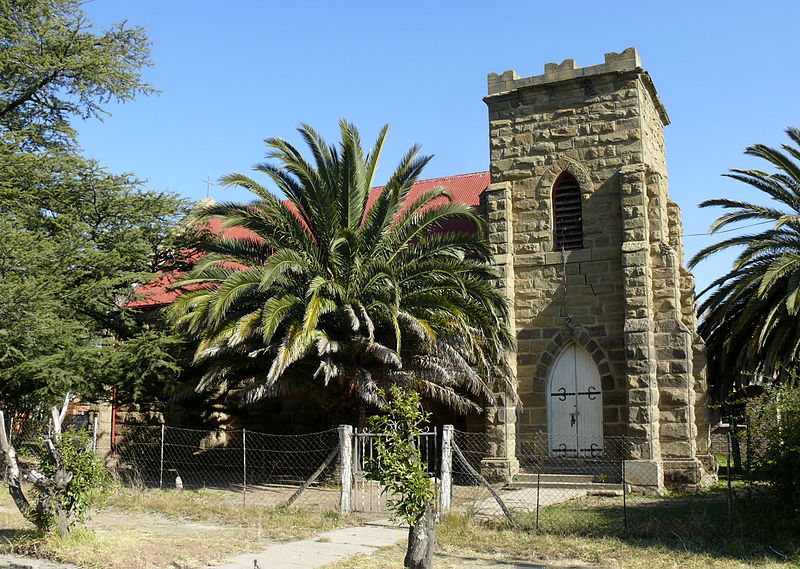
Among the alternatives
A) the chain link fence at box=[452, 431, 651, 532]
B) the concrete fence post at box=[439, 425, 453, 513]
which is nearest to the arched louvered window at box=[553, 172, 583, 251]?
the chain link fence at box=[452, 431, 651, 532]

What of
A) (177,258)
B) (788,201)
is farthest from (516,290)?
(177,258)

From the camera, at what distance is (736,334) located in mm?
20328

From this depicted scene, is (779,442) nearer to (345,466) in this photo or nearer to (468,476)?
(345,466)

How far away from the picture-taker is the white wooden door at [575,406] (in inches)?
684

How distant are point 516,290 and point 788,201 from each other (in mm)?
7685

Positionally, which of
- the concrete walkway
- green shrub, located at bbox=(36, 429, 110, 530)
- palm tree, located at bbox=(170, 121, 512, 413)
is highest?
palm tree, located at bbox=(170, 121, 512, 413)

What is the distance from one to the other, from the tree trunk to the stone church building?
9.01 m

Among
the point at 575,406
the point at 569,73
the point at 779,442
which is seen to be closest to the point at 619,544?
the point at 779,442

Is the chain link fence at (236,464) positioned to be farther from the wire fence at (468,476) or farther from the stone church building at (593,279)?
the stone church building at (593,279)

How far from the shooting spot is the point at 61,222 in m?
19.0

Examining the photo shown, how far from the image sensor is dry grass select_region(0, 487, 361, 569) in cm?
930

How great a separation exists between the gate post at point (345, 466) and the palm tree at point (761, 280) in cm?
1078

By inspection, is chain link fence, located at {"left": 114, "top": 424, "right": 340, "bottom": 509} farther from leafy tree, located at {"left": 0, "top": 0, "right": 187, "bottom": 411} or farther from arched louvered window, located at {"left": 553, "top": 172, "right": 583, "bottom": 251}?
arched louvered window, located at {"left": 553, "top": 172, "right": 583, "bottom": 251}

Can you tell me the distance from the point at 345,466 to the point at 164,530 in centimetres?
310
